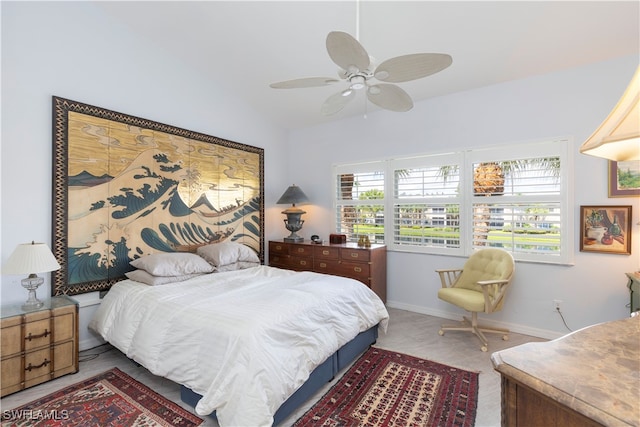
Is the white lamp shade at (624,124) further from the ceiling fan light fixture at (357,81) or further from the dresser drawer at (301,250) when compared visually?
the dresser drawer at (301,250)

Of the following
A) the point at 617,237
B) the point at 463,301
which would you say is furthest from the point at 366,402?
the point at 617,237

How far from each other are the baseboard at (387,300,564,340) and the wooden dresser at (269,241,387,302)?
0.31 m

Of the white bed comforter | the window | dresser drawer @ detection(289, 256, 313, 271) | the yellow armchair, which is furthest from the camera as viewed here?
dresser drawer @ detection(289, 256, 313, 271)

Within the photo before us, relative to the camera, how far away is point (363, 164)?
454 cm

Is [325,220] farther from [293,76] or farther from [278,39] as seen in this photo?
[278,39]

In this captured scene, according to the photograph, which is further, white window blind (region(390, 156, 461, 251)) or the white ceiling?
white window blind (region(390, 156, 461, 251))

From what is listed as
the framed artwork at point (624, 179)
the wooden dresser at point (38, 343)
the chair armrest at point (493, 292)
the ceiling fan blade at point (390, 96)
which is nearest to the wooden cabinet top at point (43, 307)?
the wooden dresser at point (38, 343)

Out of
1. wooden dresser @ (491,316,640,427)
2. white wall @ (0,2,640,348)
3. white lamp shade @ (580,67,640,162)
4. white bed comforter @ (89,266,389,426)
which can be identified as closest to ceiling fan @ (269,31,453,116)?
white lamp shade @ (580,67,640,162)

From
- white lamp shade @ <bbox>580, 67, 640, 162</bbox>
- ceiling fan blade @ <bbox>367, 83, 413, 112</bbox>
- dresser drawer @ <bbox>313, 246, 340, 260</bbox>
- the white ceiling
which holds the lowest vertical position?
dresser drawer @ <bbox>313, 246, 340, 260</bbox>

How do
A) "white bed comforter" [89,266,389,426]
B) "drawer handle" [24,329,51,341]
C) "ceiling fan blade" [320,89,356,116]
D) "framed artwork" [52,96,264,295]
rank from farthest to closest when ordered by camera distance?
1. "framed artwork" [52,96,264,295]
2. "drawer handle" [24,329,51,341]
3. "ceiling fan blade" [320,89,356,116]
4. "white bed comforter" [89,266,389,426]

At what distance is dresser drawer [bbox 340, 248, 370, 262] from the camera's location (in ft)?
12.5

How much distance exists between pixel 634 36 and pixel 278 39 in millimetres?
3305

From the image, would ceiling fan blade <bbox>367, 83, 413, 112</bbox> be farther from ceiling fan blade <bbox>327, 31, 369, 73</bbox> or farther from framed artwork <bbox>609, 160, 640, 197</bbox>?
framed artwork <bbox>609, 160, 640, 197</bbox>

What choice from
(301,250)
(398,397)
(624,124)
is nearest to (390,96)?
(624,124)
